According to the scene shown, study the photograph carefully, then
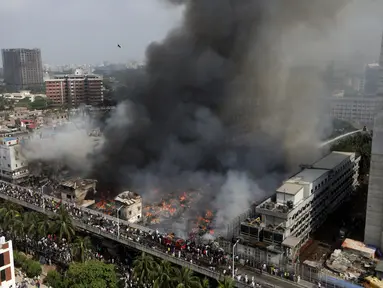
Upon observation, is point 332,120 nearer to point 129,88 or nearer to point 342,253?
point 129,88

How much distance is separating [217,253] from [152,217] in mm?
5359

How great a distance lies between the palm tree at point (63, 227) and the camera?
57.5 feet

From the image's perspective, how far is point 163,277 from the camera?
523 inches

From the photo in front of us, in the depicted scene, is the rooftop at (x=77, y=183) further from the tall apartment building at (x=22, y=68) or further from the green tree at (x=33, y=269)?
the tall apartment building at (x=22, y=68)

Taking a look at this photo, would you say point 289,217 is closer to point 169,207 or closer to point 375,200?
point 375,200

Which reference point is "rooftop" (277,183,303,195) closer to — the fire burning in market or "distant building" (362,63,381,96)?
the fire burning in market

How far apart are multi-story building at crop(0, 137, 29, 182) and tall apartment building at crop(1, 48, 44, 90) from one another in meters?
72.3

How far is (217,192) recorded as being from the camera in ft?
68.7

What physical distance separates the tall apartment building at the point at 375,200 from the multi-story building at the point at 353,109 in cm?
2350

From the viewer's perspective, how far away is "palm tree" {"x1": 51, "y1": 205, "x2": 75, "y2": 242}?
1752cm

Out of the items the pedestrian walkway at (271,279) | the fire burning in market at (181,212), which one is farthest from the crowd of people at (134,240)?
the fire burning in market at (181,212)

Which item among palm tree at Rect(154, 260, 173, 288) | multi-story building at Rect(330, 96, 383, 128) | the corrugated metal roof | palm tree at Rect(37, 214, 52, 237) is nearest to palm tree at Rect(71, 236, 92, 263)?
palm tree at Rect(37, 214, 52, 237)

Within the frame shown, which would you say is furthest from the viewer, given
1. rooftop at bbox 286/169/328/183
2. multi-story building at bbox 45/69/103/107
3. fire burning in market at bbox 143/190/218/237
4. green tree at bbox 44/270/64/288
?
multi-story building at bbox 45/69/103/107

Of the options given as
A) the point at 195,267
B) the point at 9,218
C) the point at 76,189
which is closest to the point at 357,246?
the point at 195,267
